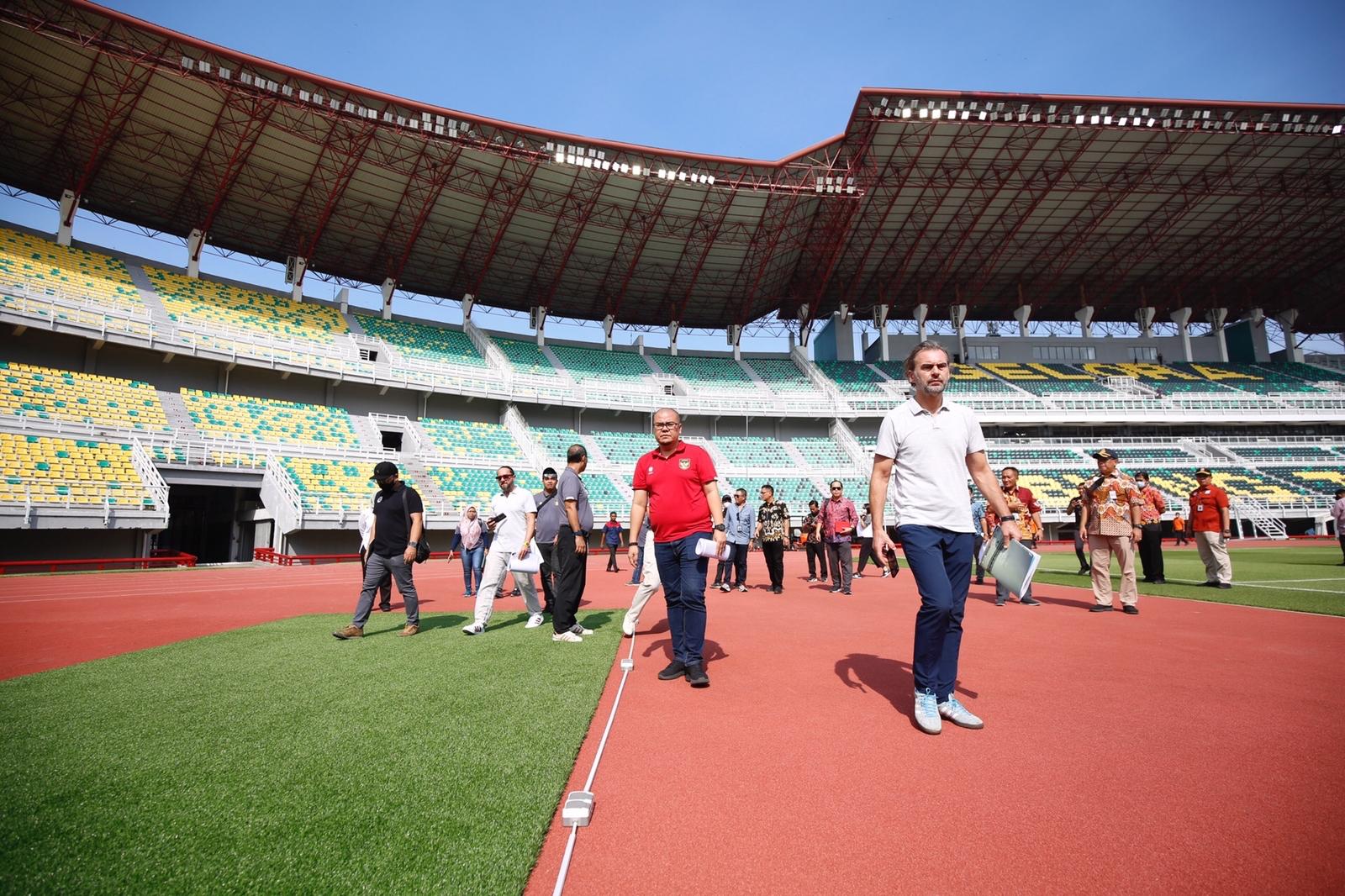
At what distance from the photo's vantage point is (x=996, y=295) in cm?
4203

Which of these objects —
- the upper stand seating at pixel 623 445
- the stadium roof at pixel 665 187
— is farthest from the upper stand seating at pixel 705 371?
the upper stand seating at pixel 623 445

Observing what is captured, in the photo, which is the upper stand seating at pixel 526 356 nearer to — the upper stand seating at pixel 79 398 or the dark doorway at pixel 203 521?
the dark doorway at pixel 203 521

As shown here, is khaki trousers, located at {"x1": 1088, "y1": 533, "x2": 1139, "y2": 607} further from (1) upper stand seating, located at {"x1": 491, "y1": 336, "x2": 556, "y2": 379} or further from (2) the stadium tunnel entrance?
(1) upper stand seating, located at {"x1": 491, "y1": 336, "x2": 556, "y2": 379}

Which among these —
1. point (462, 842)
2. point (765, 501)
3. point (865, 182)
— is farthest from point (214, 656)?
point (865, 182)

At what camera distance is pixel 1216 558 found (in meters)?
9.45

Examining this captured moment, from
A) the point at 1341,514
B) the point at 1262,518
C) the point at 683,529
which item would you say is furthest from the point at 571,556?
the point at 1262,518

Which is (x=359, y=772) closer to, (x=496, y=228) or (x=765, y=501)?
(x=765, y=501)

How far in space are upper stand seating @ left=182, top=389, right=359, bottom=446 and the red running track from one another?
20602 millimetres

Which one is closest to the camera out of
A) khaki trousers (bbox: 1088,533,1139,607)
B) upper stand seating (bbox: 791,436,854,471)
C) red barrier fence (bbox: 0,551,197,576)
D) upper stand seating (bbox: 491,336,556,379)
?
khaki trousers (bbox: 1088,533,1139,607)

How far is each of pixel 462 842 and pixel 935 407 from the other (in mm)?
3436

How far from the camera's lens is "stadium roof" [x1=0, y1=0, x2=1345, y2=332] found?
23.1 meters

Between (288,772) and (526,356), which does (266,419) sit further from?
(288,772)

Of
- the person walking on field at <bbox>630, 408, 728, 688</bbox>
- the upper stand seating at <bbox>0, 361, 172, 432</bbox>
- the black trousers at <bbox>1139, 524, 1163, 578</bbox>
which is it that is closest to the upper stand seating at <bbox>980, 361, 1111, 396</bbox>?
the black trousers at <bbox>1139, 524, 1163, 578</bbox>

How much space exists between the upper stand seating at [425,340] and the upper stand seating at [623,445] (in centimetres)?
830
